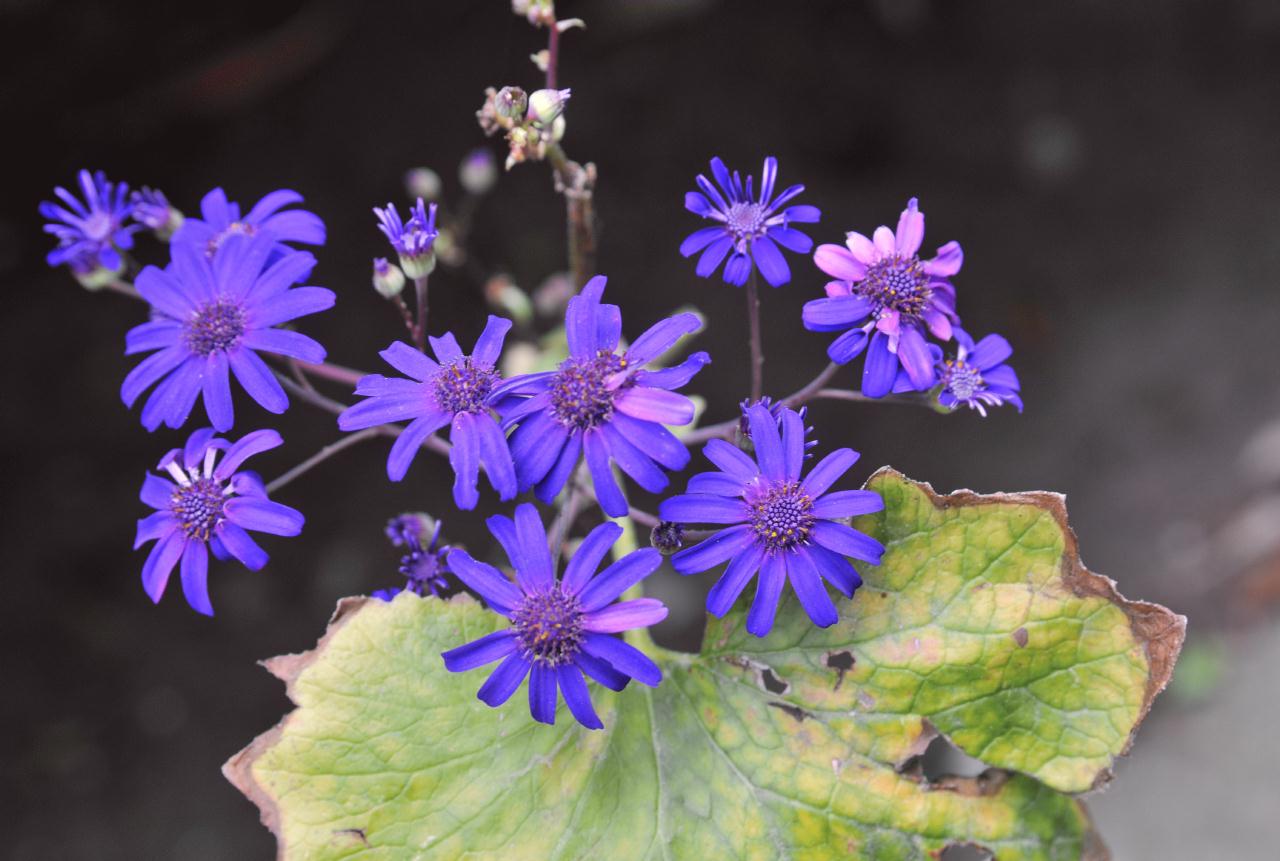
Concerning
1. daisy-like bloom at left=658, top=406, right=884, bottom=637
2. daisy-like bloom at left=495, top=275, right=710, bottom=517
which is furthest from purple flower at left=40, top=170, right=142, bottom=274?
daisy-like bloom at left=658, top=406, right=884, bottom=637

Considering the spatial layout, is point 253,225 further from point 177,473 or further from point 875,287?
point 875,287

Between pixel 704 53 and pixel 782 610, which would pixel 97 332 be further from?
pixel 782 610

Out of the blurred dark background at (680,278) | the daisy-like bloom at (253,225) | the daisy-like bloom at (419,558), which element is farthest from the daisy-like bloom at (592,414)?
the blurred dark background at (680,278)

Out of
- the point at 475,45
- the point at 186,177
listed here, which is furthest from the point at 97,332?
the point at 475,45

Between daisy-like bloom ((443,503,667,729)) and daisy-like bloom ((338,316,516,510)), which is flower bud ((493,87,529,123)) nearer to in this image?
daisy-like bloom ((338,316,516,510))

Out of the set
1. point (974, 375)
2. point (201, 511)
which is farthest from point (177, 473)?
point (974, 375)

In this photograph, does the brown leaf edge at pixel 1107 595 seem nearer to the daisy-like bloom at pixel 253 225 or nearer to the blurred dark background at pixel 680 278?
the daisy-like bloom at pixel 253 225

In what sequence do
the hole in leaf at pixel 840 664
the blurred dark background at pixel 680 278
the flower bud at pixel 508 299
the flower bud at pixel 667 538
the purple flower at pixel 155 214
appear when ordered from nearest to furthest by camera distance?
the flower bud at pixel 667 538, the hole in leaf at pixel 840 664, the purple flower at pixel 155 214, the flower bud at pixel 508 299, the blurred dark background at pixel 680 278
